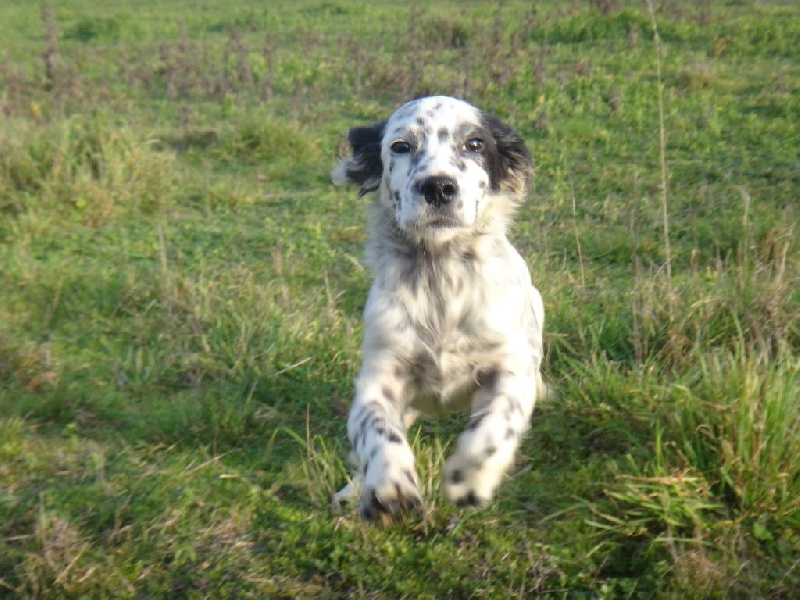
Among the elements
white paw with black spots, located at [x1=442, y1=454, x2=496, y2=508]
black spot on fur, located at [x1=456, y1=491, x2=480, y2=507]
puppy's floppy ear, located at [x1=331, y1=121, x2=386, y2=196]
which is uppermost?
puppy's floppy ear, located at [x1=331, y1=121, x2=386, y2=196]

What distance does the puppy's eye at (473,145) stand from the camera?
362cm

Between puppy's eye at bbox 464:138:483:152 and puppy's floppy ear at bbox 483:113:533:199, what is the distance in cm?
11

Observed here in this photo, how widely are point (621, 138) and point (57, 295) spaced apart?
430cm

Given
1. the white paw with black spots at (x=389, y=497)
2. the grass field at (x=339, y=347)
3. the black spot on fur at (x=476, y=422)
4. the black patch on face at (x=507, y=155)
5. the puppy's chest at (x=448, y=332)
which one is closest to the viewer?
the white paw with black spots at (x=389, y=497)

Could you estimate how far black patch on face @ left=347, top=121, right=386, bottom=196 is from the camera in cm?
386

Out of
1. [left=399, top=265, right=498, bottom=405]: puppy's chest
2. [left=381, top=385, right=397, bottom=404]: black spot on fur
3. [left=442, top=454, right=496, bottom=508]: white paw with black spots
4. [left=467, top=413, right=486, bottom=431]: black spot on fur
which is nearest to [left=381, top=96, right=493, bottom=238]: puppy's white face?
[left=399, top=265, right=498, bottom=405]: puppy's chest

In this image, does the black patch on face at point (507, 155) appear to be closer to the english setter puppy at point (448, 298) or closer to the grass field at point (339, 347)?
the english setter puppy at point (448, 298)

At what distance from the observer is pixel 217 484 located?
3.24m

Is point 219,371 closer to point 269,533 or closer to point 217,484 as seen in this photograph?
point 217,484

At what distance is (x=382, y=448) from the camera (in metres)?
2.85

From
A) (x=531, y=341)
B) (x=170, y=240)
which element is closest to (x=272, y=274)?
(x=170, y=240)

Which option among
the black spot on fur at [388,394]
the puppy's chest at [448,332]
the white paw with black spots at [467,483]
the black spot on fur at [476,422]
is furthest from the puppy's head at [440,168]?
the white paw with black spots at [467,483]

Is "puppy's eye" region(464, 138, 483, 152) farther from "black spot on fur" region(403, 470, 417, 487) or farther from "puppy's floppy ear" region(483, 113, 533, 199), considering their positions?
"black spot on fur" region(403, 470, 417, 487)

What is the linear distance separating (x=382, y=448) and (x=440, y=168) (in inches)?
39.2
